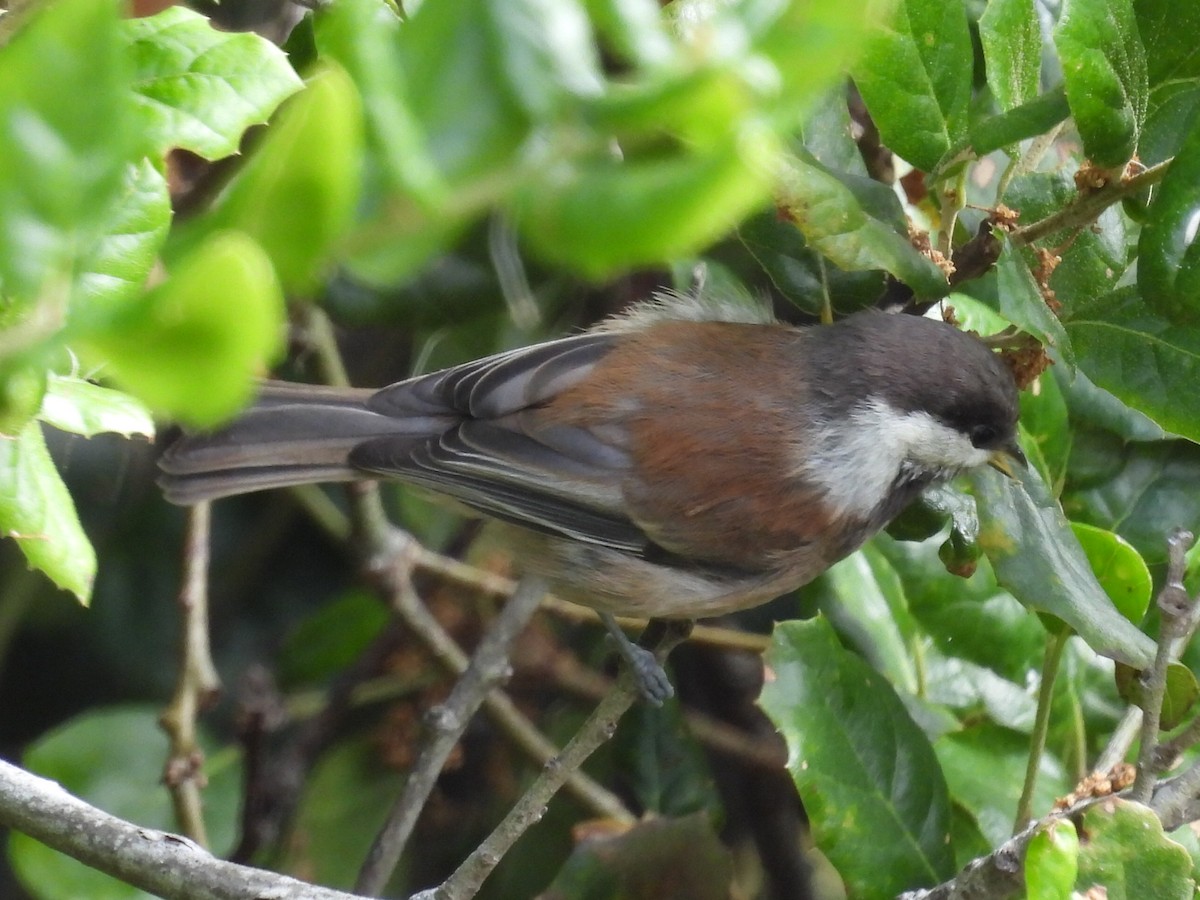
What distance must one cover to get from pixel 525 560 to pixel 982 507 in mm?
1216

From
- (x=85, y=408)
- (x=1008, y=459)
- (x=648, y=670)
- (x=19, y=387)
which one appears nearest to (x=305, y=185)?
(x=19, y=387)

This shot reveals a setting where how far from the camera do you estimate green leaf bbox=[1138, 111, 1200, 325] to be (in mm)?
1768

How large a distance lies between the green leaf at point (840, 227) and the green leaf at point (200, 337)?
1.45m

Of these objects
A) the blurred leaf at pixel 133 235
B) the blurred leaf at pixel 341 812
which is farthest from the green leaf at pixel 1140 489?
the blurred leaf at pixel 133 235

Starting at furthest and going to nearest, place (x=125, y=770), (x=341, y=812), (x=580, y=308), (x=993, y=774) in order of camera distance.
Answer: (x=580, y=308) → (x=341, y=812) → (x=125, y=770) → (x=993, y=774)

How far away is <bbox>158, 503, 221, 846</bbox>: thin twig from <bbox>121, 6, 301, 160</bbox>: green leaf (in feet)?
4.59

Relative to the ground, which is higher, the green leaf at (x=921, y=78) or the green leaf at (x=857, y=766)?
the green leaf at (x=921, y=78)

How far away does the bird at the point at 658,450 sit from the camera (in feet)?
9.12

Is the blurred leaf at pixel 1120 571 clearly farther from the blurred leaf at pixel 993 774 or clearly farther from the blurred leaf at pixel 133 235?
the blurred leaf at pixel 133 235

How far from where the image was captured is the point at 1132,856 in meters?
1.56

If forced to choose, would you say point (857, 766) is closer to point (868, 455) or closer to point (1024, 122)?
point (868, 455)

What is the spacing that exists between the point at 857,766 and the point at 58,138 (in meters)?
1.93

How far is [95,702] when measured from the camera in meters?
3.43

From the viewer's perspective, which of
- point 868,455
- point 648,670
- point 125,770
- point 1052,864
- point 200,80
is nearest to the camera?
point 1052,864
